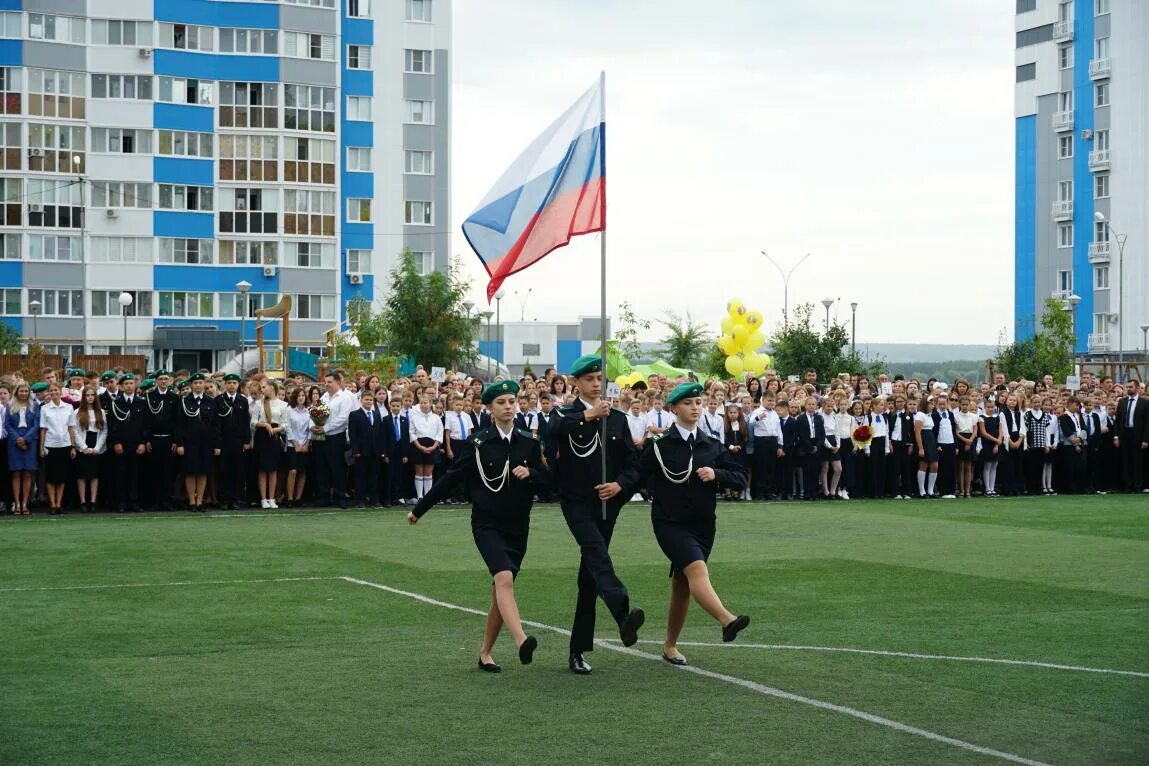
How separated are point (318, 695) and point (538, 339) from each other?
10803 cm

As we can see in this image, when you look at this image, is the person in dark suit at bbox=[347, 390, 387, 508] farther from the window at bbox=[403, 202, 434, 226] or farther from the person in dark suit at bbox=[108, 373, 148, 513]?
the window at bbox=[403, 202, 434, 226]

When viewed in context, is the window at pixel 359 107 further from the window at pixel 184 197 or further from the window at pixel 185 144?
the window at pixel 184 197

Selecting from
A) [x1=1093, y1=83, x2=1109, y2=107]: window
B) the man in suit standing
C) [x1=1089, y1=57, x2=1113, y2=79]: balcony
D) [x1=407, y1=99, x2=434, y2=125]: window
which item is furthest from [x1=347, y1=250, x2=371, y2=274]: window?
the man in suit standing

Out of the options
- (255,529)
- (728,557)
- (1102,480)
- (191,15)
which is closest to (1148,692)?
(728,557)

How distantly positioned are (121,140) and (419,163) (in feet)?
54.9

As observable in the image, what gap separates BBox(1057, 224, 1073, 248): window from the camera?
90812 mm

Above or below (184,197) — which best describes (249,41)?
above

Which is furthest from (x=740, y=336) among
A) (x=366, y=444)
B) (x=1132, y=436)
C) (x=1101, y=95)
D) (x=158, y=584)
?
(x=1101, y=95)

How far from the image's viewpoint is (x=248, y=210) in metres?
79.3

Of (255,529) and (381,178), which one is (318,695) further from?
(381,178)

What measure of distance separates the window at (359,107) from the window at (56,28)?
14282mm

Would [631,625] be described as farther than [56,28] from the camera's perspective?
No

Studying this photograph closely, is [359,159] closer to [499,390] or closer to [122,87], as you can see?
[122,87]

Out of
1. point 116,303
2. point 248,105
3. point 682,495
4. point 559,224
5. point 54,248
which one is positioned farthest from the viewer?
point 248,105
